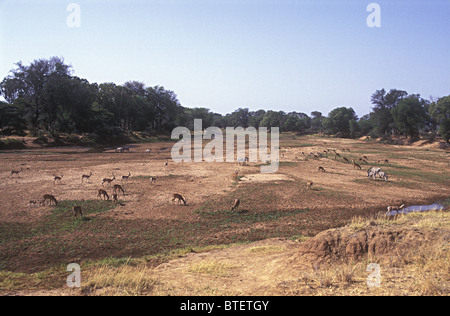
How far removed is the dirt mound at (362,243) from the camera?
313 inches

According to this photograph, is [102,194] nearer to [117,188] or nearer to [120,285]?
[117,188]

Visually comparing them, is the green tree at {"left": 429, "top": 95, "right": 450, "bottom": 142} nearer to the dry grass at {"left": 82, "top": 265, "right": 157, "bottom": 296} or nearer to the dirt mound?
the dirt mound

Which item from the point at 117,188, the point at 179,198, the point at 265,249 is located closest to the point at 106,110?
the point at 117,188

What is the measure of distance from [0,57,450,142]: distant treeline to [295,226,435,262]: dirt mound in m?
55.2

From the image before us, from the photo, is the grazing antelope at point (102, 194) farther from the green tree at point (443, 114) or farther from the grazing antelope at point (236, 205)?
the green tree at point (443, 114)

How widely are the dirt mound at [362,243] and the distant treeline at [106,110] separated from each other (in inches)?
2172

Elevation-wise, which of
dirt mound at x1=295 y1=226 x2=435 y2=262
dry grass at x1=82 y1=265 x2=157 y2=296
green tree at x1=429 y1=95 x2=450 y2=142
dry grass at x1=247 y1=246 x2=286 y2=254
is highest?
green tree at x1=429 y1=95 x2=450 y2=142

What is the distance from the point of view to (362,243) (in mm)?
8289

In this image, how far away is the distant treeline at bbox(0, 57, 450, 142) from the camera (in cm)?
5569

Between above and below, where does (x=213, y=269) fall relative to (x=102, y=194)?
below

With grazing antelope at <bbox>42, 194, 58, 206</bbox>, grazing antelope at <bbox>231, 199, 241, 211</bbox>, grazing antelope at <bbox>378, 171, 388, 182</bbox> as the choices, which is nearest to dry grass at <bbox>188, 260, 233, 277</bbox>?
grazing antelope at <bbox>231, 199, 241, 211</bbox>

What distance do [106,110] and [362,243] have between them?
2685 inches
